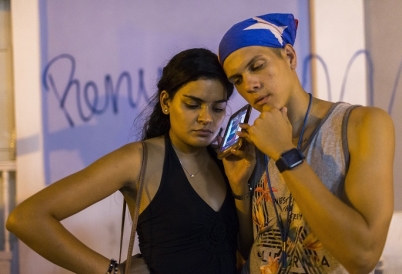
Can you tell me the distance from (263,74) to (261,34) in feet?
0.36

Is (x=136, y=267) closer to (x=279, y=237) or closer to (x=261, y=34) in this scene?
(x=279, y=237)

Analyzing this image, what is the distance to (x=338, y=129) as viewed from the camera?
43.9 inches

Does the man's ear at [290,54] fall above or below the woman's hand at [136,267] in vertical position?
above

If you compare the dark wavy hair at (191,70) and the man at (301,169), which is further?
the dark wavy hair at (191,70)

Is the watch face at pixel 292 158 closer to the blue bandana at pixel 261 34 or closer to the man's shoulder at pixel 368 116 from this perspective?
the man's shoulder at pixel 368 116

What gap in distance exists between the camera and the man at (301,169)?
100 centimetres

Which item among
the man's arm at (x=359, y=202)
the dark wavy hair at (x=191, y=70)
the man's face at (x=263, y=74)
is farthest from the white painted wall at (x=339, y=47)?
the man's arm at (x=359, y=202)

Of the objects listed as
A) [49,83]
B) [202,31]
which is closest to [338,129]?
[202,31]

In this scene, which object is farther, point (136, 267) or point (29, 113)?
point (29, 113)

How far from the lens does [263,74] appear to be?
3.95 feet

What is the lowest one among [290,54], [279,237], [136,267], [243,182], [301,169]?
[136,267]

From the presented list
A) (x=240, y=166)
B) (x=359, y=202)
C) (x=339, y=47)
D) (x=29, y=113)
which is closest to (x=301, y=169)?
(x=359, y=202)

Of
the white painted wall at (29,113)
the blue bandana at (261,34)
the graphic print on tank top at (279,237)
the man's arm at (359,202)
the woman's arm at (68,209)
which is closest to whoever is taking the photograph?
the man's arm at (359,202)

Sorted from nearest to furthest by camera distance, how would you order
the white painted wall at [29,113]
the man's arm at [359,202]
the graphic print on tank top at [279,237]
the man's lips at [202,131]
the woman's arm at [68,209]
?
the man's arm at [359,202]
the graphic print on tank top at [279,237]
the woman's arm at [68,209]
the man's lips at [202,131]
the white painted wall at [29,113]
